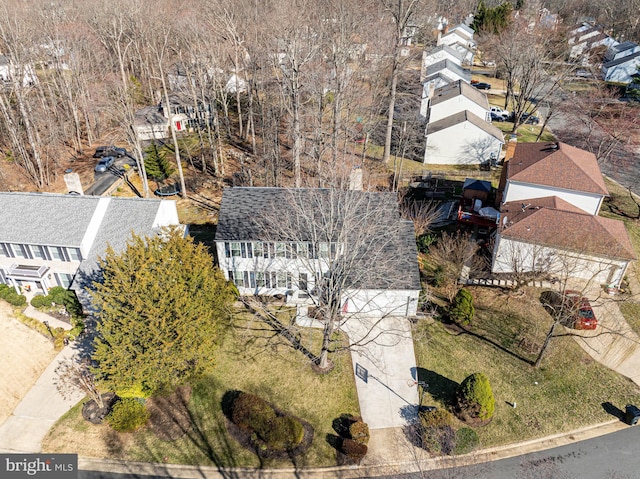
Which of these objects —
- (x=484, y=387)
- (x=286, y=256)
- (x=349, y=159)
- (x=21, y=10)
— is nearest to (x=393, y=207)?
(x=286, y=256)

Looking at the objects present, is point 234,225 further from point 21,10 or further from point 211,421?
point 21,10

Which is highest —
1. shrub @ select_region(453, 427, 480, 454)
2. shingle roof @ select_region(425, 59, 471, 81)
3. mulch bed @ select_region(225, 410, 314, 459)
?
shingle roof @ select_region(425, 59, 471, 81)

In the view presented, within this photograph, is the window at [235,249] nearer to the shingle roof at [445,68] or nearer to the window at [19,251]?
the window at [19,251]

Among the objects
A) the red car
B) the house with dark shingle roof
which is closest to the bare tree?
the house with dark shingle roof

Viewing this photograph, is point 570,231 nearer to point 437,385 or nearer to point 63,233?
point 437,385

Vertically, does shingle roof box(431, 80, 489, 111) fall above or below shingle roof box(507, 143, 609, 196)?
above

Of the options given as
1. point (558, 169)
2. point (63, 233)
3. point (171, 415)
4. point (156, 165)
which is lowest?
point (171, 415)

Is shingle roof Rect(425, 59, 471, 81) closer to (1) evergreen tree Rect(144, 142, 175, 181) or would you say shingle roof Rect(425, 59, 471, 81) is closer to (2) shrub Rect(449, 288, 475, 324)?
(1) evergreen tree Rect(144, 142, 175, 181)
